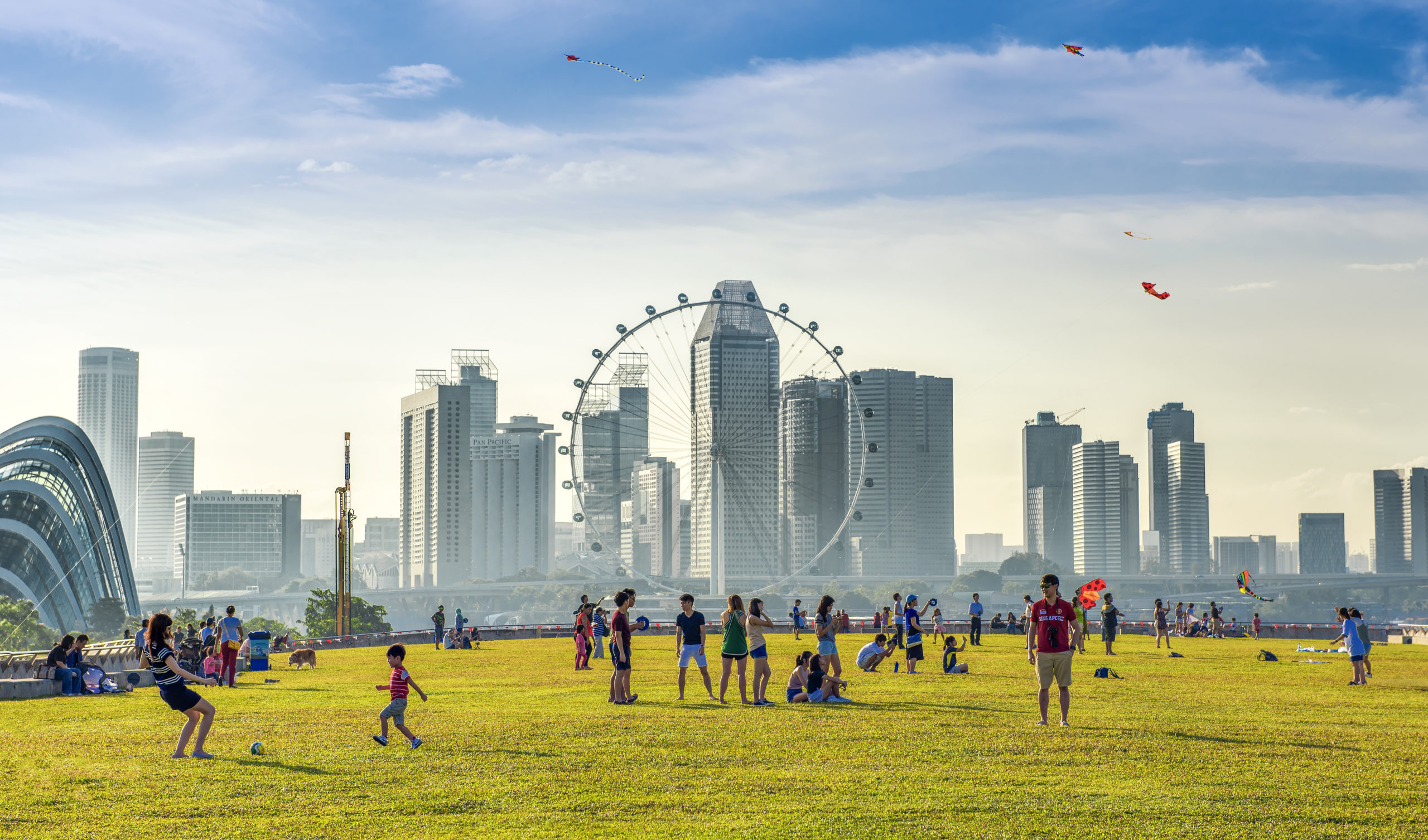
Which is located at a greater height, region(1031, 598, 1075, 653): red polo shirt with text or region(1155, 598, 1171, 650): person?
region(1031, 598, 1075, 653): red polo shirt with text

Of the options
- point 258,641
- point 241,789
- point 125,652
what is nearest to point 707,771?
point 241,789

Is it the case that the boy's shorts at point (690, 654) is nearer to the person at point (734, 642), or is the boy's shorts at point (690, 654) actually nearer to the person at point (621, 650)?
the person at point (734, 642)

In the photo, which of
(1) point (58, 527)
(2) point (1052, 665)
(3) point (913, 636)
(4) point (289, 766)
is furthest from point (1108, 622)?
(1) point (58, 527)

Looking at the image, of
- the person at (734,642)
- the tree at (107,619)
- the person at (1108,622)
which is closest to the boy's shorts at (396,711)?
the person at (734,642)

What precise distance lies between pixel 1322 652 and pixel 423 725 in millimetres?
31914

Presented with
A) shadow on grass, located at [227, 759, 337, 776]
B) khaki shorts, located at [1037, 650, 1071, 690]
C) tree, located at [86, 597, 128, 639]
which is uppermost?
khaki shorts, located at [1037, 650, 1071, 690]

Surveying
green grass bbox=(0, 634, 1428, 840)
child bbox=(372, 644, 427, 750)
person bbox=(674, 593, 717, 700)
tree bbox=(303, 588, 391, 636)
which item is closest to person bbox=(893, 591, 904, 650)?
green grass bbox=(0, 634, 1428, 840)

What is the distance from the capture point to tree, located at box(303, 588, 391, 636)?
336 ft

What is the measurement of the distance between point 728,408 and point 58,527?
197 ft

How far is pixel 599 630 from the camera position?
35.0 m

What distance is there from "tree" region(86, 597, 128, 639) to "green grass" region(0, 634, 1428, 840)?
337 ft

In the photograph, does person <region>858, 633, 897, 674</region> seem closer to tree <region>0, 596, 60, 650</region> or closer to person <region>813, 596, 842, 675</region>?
person <region>813, 596, 842, 675</region>

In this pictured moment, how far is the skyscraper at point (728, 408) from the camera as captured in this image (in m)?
111

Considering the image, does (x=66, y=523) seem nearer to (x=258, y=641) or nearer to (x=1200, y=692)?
(x=258, y=641)
